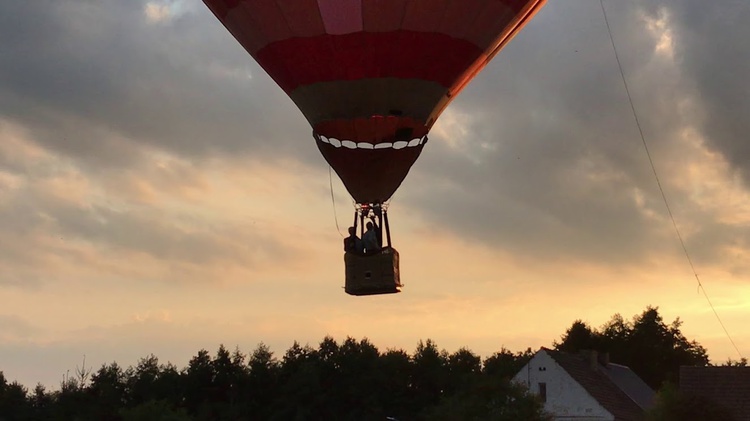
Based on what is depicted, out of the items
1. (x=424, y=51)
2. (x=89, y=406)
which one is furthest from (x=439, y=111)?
(x=89, y=406)

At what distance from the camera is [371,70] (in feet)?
73.7

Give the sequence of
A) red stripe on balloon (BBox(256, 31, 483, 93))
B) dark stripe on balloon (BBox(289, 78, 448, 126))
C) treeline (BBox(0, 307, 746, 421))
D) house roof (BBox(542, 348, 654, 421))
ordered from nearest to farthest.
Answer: red stripe on balloon (BBox(256, 31, 483, 93)) < dark stripe on balloon (BBox(289, 78, 448, 126)) < house roof (BBox(542, 348, 654, 421)) < treeline (BBox(0, 307, 746, 421))

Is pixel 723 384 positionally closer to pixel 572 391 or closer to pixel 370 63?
pixel 572 391

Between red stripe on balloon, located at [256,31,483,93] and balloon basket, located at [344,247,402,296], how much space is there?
9.54 feet

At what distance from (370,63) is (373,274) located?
3.39 m

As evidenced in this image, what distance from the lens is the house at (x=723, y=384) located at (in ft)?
124

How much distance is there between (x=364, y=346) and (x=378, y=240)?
47.2 meters

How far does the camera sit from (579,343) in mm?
77125

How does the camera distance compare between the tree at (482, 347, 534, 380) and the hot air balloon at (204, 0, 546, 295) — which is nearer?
the hot air balloon at (204, 0, 546, 295)

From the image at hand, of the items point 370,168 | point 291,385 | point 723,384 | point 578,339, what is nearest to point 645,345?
point 578,339

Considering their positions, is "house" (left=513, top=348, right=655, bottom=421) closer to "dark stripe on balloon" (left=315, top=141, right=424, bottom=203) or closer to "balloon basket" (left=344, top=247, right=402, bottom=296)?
"dark stripe on balloon" (left=315, top=141, right=424, bottom=203)

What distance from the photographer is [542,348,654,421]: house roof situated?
166 feet

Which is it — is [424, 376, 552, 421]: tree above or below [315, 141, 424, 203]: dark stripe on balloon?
below

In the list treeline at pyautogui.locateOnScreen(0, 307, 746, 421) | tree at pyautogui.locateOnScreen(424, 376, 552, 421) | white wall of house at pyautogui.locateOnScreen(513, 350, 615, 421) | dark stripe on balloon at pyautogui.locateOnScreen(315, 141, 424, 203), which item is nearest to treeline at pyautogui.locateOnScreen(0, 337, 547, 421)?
treeline at pyautogui.locateOnScreen(0, 307, 746, 421)
